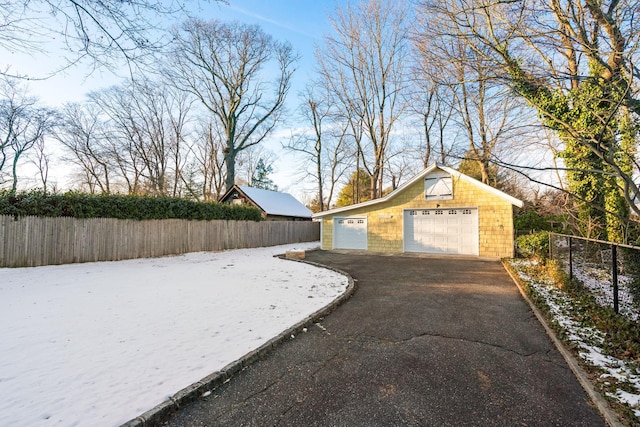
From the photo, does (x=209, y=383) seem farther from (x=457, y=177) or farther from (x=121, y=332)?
(x=457, y=177)

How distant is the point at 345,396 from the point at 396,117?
1987cm

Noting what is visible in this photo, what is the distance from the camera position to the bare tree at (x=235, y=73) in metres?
19.9

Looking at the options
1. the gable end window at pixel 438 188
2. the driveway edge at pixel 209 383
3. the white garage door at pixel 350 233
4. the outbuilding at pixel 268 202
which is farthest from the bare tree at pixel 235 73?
the driveway edge at pixel 209 383

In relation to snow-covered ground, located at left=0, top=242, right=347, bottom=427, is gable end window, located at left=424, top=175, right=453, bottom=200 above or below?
above

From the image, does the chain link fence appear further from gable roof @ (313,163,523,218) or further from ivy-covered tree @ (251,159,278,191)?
ivy-covered tree @ (251,159,278,191)

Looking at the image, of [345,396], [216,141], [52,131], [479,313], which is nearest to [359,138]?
[216,141]

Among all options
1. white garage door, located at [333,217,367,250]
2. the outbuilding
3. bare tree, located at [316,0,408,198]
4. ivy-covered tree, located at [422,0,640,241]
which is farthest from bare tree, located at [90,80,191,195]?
ivy-covered tree, located at [422,0,640,241]

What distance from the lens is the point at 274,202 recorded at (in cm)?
2264

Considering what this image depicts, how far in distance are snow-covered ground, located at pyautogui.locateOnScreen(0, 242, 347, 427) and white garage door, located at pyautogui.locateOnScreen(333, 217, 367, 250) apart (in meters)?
7.53

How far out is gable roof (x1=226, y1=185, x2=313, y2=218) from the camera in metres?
20.9

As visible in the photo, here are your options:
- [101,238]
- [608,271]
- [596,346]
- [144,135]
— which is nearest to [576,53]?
[608,271]

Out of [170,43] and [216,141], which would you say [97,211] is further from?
[216,141]

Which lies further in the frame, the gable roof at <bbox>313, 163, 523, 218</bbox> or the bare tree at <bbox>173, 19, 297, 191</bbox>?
the bare tree at <bbox>173, 19, 297, 191</bbox>

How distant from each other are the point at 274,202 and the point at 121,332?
1908cm
